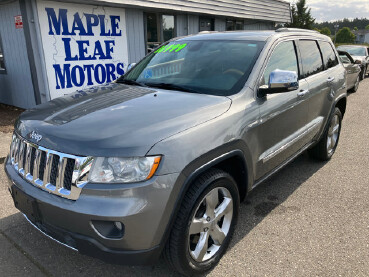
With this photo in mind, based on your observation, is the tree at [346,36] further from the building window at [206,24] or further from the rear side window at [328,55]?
the rear side window at [328,55]

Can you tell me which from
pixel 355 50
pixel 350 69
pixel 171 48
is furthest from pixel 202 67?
pixel 355 50

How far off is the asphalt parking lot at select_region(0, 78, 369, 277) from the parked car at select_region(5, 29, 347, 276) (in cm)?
36

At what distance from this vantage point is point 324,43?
14.6ft

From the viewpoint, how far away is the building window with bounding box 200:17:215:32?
11.5 metres

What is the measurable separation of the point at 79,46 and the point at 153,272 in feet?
21.9

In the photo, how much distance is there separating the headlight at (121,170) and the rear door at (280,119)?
1205 mm

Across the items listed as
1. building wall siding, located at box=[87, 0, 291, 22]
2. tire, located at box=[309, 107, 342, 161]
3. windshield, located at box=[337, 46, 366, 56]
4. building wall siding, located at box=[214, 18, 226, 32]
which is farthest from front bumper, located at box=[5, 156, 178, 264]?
windshield, located at box=[337, 46, 366, 56]

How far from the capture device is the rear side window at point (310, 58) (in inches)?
145

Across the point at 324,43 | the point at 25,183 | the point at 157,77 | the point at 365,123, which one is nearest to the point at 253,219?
the point at 157,77

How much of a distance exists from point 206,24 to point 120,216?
11.0m

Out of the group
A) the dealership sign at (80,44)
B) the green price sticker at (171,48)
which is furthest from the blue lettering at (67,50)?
the green price sticker at (171,48)

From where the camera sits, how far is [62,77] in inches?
296

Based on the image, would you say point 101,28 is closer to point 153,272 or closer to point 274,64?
point 274,64

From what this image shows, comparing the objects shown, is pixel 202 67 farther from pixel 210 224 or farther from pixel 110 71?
pixel 110 71
